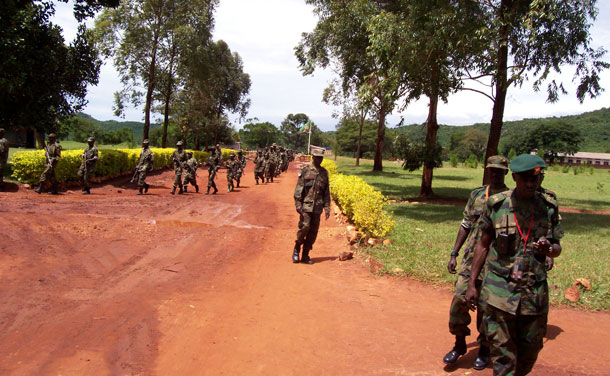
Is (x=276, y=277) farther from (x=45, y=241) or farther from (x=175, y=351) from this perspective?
(x=45, y=241)

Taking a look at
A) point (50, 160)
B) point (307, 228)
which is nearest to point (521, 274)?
point (307, 228)

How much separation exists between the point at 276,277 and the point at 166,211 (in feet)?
18.9

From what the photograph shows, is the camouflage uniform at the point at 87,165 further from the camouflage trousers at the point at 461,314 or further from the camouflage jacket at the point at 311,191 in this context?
the camouflage trousers at the point at 461,314

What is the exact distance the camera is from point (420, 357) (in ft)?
13.9

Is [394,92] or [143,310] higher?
[394,92]

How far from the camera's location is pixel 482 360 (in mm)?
3980

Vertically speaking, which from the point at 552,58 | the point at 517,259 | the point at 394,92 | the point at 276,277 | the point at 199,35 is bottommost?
the point at 276,277

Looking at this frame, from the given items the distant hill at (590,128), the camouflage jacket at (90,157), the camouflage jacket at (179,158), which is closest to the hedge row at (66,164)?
the camouflage jacket at (90,157)

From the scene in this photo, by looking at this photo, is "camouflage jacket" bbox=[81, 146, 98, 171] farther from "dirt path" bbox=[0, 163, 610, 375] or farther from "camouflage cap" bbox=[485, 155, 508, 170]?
"camouflage cap" bbox=[485, 155, 508, 170]

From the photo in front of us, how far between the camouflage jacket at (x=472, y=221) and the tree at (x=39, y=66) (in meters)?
15.0

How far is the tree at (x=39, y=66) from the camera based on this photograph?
573 inches

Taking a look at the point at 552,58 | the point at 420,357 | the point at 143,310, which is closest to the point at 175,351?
the point at 143,310

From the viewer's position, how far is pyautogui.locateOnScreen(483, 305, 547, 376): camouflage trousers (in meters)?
3.04

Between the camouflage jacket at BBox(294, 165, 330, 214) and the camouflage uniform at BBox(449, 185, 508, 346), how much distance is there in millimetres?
3543
